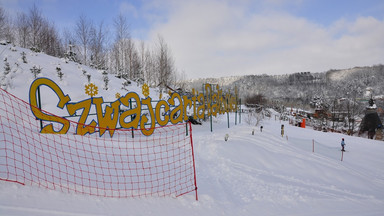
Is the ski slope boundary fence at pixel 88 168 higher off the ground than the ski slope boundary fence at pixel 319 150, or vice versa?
the ski slope boundary fence at pixel 88 168

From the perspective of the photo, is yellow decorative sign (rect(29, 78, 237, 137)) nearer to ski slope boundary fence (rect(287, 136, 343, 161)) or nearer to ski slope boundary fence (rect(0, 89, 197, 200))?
ski slope boundary fence (rect(0, 89, 197, 200))

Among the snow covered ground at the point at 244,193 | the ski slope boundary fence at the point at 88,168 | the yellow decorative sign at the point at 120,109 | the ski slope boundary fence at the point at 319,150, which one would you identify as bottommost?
the ski slope boundary fence at the point at 319,150

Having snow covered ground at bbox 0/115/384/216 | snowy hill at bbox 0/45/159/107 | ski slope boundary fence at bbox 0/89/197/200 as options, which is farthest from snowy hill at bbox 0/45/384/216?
ski slope boundary fence at bbox 0/89/197/200

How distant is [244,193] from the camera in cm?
501

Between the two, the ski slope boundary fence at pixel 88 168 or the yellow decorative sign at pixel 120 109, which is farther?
the yellow decorative sign at pixel 120 109

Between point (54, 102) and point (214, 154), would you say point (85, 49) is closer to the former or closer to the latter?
point (54, 102)

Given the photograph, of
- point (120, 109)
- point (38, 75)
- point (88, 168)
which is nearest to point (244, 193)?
point (88, 168)

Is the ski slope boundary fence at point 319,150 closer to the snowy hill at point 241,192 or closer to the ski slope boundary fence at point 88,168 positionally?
the snowy hill at point 241,192

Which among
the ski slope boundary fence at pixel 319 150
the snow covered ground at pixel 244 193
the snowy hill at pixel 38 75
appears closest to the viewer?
the snow covered ground at pixel 244 193

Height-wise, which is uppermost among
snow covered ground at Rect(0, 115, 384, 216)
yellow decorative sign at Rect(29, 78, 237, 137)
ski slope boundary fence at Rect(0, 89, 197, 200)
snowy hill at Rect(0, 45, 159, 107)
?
snowy hill at Rect(0, 45, 159, 107)

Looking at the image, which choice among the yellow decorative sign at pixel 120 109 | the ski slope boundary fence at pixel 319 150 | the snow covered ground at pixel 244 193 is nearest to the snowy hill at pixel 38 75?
the yellow decorative sign at pixel 120 109

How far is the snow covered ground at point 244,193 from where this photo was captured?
10.4ft

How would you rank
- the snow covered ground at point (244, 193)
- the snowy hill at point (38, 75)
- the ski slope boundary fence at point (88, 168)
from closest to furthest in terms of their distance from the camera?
the snow covered ground at point (244, 193) < the ski slope boundary fence at point (88, 168) < the snowy hill at point (38, 75)

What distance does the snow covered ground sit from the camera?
318 centimetres
